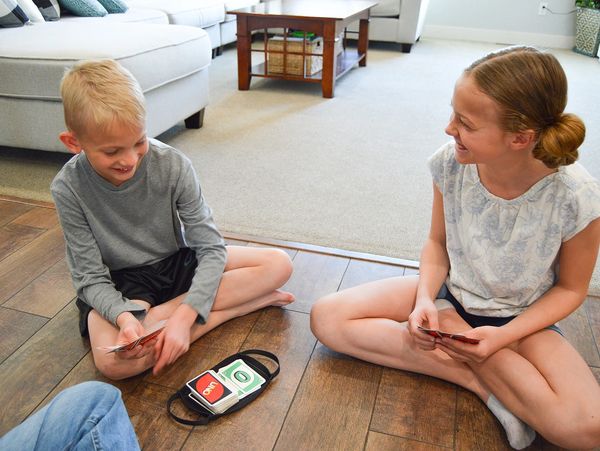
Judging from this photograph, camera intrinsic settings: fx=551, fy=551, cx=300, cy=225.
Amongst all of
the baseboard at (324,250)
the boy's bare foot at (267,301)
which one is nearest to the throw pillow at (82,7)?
the baseboard at (324,250)

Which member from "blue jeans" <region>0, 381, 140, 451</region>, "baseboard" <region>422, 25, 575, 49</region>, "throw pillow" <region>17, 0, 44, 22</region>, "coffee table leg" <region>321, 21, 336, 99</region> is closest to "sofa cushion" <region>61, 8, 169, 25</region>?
"throw pillow" <region>17, 0, 44, 22</region>

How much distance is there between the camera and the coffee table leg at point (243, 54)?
3.19m

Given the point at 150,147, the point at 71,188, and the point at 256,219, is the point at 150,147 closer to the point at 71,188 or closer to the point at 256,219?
the point at 71,188

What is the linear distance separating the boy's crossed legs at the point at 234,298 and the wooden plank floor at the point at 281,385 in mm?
32

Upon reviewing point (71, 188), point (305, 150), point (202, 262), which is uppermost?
point (71, 188)

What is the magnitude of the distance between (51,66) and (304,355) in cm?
141

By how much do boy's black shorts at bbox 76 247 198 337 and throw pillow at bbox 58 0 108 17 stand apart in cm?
226

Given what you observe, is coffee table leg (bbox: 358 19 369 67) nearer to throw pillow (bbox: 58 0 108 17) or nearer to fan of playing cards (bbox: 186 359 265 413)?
throw pillow (bbox: 58 0 108 17)

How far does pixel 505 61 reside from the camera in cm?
93

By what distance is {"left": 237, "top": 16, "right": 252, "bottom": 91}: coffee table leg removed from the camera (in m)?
3.19

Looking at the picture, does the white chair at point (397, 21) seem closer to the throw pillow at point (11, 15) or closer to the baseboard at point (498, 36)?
the baseboard at point (498, 36)

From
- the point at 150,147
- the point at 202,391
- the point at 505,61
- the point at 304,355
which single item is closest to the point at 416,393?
the point at 304,355

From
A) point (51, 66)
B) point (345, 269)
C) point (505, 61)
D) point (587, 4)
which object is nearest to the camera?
point (505, 61)

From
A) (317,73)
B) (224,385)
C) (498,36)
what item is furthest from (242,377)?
(498,36)
